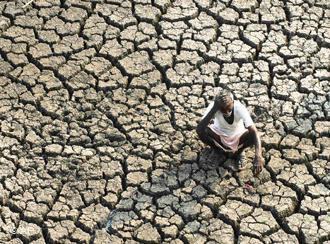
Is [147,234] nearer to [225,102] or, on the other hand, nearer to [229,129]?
[229,129]

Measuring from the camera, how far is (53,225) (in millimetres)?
8133

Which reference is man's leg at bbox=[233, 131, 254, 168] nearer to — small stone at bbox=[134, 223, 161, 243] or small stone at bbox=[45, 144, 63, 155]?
small stone at bbox=[134, 223, 161, 243]

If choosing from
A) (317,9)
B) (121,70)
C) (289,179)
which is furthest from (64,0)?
(289,179)

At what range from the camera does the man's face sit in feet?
26.7

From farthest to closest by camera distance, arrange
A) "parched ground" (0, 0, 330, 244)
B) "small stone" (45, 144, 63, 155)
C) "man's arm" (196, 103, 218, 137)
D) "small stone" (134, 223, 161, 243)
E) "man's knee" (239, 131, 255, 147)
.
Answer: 1. "small stone" (45, 144, 63, 155)
2. "man's knee" (239, 131, 255, 147)
3. "man's arm" (196, 103, 218, 137)
4. "parched ground" (0, 0, 330, 244)
5. "small stone" (134, 223, 161, 243)

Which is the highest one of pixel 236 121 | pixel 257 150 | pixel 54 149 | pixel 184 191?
pixel 236 121

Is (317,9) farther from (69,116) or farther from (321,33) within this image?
(69,116)

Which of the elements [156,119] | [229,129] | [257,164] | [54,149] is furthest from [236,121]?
[54,149]

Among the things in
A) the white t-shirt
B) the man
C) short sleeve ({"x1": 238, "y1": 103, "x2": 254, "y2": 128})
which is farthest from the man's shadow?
short sleeve ({"x1": 238, "y1": 103, "x2": 254, "y2": 128})

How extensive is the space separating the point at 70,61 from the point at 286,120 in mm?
2367

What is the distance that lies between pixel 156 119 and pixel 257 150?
127 cm

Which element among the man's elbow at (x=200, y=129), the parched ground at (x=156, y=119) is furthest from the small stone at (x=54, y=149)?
the man's elbow at (x=200, y=129)

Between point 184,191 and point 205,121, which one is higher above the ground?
point 205,121

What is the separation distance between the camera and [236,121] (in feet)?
27.5
